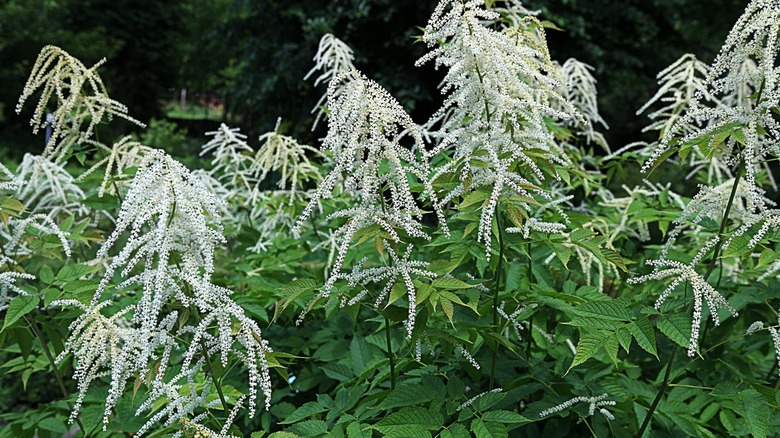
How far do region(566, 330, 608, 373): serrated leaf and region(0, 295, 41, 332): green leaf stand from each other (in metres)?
2.31

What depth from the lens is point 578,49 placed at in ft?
53.0

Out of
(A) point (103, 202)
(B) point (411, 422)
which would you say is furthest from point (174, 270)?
(A) point (103, 202)

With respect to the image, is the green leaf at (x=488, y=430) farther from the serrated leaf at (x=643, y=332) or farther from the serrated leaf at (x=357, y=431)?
the serrated leaf at (x=643, y=332)

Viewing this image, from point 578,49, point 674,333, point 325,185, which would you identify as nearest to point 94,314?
point 325,185

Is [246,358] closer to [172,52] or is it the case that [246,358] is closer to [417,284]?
[417,284]

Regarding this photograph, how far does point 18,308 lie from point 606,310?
252 cm

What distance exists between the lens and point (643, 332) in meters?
2.46

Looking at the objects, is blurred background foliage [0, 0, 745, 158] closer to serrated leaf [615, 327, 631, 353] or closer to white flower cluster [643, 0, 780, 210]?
white flower cluster [643, 0, 780, 210]

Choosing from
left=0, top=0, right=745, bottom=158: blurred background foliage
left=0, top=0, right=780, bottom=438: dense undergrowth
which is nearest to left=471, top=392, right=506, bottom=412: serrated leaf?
left=0, top=0, right=780, bottom=438: dense undergrowth

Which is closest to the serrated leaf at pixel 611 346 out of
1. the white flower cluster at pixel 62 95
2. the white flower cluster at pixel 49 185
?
the white flower cluster at pixel 62 95

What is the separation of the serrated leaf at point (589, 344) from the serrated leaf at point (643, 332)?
0.12m

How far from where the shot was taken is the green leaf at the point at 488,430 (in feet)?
7.84

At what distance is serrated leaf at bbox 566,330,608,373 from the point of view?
7.64 ft

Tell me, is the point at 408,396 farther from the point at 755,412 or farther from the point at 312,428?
the point at 755,412
